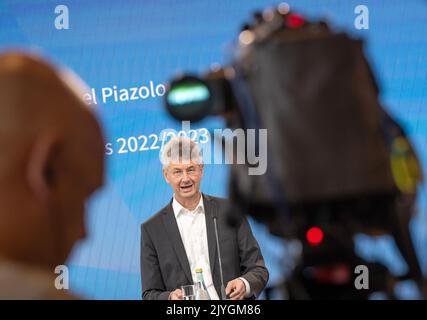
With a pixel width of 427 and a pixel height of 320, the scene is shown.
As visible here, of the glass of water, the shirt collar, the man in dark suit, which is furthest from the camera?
the shirt collar

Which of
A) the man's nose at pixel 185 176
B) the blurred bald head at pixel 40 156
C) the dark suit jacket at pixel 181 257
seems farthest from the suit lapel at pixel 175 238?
the blurred bald head at pixel 40 156

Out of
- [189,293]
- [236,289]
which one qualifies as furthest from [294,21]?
[236,289]

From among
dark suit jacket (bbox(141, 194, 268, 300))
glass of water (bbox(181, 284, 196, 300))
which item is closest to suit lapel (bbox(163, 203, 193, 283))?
dark suit jacket (bbox(141, 194, 268, 300))

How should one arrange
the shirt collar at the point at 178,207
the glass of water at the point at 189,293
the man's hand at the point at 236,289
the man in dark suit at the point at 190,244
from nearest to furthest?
the glass of water at the point at 189,293, the man's hand at the point at 236,289, the man in dark suit at the point at 190,244, the shirt collar at the point at 178,207

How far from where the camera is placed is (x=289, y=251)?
1257mm

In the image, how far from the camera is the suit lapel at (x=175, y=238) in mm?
2838

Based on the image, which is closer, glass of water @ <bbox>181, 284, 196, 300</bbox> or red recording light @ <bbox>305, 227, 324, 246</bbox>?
red recording light @ <bbox>305, 227, 324, 246</bbox>

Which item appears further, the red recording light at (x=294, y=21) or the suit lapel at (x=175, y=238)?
the suit lapel at (x=175, y=238)

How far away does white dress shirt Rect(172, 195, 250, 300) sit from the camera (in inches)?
112

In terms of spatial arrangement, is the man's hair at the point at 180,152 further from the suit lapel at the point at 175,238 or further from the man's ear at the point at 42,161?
the man's ear at the point at 42,161

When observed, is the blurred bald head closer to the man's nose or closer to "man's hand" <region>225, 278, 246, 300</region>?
"man's hand" <region>225, 278, 246, 300</region>

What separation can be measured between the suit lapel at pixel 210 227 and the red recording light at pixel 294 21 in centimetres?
165
